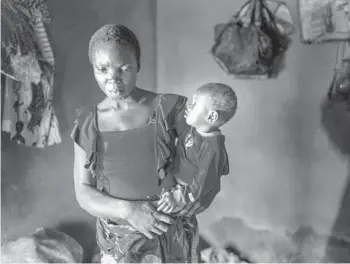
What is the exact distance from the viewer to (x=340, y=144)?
201 cm

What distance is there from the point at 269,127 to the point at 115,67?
5.25 feet

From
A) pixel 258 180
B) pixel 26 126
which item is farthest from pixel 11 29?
pixel 258 180

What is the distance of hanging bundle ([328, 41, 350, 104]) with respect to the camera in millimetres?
1935

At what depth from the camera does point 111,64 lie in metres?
0.72

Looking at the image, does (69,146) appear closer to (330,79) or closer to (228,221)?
(228,221)

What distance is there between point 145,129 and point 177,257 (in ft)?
1.03

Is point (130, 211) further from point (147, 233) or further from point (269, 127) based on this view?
point (269, 127)

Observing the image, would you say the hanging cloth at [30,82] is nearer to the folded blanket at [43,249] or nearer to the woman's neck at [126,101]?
the folded blanket at [43,249]

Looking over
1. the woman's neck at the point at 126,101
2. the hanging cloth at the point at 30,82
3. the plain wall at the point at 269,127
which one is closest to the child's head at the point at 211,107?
the woman's neck at the point at 126,101

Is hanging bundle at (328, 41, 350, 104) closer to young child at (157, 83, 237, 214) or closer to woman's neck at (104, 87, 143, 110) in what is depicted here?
young child at (157, 83, 237, 214)

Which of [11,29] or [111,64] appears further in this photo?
[11,29]

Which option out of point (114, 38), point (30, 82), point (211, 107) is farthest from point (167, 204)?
point (30, 82)

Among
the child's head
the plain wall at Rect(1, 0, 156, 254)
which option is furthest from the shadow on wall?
the child's head

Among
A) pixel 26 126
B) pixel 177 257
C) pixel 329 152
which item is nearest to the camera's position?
pixel 177 257
